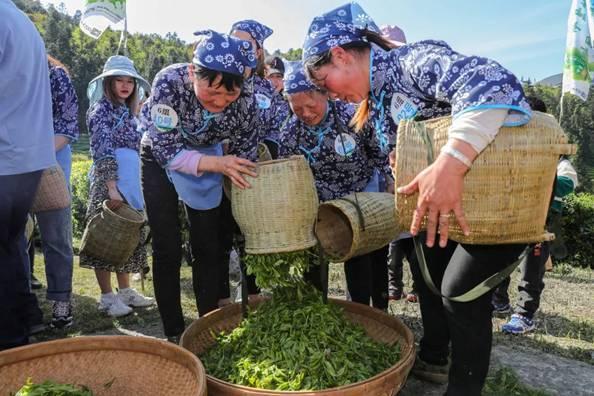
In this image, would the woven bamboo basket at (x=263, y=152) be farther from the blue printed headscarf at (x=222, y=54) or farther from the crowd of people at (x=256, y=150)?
the blue printed headscarf at (x=222, y=54)

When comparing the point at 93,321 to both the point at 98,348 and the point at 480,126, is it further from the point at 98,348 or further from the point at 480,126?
the point at 480,126

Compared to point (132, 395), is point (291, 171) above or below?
above

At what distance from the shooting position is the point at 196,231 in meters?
3.29

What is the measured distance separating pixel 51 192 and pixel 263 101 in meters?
1.59

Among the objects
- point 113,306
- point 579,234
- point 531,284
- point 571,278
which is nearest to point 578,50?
point 579,234

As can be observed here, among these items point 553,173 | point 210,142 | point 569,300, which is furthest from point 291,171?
point 569,300

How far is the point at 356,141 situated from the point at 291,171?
3.06 ft

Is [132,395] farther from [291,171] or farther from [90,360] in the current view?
[291,171]

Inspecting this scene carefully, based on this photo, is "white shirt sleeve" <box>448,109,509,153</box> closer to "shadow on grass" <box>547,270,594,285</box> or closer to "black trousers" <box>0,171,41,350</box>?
"black trousers" <box>0,171,41,350</box>

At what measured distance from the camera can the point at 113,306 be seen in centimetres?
443

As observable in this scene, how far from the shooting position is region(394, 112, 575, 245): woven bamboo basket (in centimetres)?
202

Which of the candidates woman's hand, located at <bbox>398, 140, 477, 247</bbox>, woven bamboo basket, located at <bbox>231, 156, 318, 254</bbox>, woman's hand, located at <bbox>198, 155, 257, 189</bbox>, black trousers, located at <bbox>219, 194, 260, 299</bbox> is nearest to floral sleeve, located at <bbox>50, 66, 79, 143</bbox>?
black trousers, located at <bbox>219, 194, 260, 299</bbox>

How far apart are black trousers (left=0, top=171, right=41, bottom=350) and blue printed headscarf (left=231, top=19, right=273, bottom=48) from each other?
6.72ft

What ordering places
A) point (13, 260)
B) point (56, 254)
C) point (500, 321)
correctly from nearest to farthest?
point (13, 260), point (56, 254), point (500, 321)
